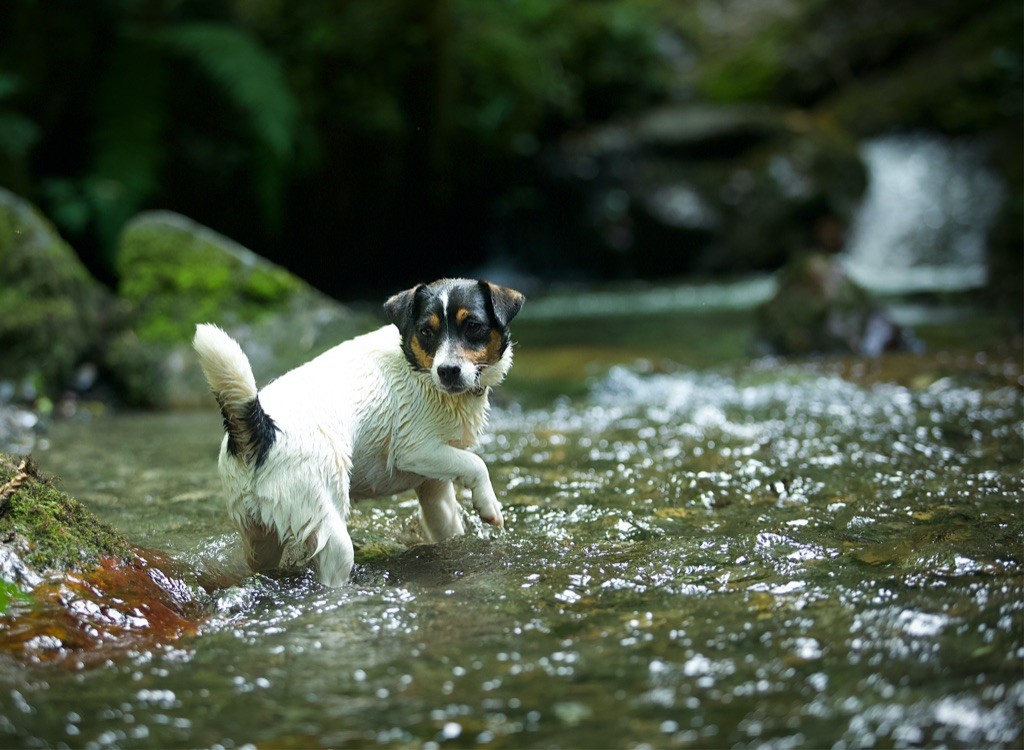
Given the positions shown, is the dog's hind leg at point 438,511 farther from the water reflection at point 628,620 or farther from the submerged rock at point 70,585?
the submerged rock at point 70,585

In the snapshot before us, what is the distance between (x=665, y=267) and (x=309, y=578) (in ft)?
46.4

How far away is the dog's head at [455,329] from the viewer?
426 centimetres

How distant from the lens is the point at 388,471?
174 inches

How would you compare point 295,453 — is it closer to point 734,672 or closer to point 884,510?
point 734,672

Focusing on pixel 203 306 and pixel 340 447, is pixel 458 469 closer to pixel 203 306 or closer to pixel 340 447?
pixel 340 447

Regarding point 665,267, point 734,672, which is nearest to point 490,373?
point 734,672

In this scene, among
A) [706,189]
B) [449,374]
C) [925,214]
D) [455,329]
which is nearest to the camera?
[449,374]

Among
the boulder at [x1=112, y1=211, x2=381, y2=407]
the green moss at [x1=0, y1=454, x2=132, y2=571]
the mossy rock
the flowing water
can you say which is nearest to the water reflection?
the flowing water

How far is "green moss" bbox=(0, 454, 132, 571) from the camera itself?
3.55 meters

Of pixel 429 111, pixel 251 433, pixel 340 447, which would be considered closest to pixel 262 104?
Result: pixel 429 111

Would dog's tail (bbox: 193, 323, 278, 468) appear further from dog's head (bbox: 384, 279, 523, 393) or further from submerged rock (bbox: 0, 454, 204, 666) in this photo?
dog's head (bbox: 384, 279, 523, 393)

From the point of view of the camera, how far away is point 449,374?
4207mm

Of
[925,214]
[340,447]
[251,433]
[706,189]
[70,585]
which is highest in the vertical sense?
[706,189]

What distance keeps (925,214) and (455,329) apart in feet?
47.6
